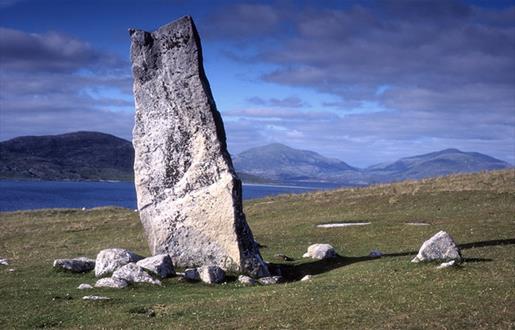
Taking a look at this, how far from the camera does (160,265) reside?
81.1 ft

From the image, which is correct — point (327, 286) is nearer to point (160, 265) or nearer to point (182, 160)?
point (160, 265)

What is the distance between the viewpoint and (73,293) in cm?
2177

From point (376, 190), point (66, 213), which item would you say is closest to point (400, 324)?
point (376, 190)

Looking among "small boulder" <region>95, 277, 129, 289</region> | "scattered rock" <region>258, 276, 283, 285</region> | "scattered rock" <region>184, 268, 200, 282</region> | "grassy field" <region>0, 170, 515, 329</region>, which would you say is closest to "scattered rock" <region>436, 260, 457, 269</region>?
"grassy field" <region>0, 170, 515, 329</region>

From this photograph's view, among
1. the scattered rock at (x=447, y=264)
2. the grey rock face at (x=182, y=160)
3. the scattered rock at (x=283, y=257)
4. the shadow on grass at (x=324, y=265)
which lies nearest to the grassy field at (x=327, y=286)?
the shadow on grass at (x=324, y=265)

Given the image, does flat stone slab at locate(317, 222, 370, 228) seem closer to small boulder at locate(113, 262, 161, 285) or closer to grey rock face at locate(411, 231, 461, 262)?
grey rock face at locate(411, 231, 461, 262)

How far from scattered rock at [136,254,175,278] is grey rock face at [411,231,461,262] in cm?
1079

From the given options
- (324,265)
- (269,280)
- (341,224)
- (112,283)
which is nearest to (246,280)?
(269,280)

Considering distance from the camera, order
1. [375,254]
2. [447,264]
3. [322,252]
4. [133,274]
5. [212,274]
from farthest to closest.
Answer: [375,254] → [322,252] → [212,274] → [133,274] → [447,264]

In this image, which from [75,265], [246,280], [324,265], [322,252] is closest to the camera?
[246,280]

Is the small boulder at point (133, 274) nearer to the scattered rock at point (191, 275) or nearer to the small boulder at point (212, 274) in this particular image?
the scattered rock at point (191, 275)

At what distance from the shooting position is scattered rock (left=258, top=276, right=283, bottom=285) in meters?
25.1

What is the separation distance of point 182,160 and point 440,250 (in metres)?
12.9

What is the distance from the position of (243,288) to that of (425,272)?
24.0 feet
